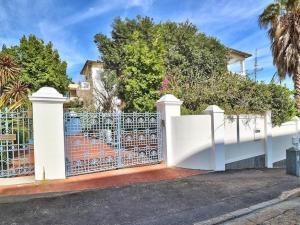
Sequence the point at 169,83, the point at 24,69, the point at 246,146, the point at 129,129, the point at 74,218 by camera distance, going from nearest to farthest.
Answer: the point at 74,218 < the point at 129,129 < the point at 246,146 < the point at 169,83 < the point at 24,69

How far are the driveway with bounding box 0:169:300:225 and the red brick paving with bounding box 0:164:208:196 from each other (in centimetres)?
61

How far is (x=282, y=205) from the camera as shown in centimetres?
562

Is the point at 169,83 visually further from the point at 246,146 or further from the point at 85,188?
the point at 85,188

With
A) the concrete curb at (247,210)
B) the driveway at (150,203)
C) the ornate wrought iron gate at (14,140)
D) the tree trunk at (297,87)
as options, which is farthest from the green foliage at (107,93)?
the concrete curb at (247,210)

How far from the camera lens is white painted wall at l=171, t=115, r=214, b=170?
939 cm

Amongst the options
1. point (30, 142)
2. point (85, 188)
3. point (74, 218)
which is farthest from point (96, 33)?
point (74, 218)

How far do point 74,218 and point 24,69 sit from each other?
19.9m

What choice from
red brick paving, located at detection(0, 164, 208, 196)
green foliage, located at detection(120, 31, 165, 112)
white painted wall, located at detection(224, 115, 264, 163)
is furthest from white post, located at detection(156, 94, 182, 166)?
green foliage, located at detection(120, 31, 165, 112)

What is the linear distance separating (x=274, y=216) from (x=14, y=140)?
7.42m

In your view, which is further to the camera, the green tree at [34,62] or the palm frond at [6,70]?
the green tree at [34,62]

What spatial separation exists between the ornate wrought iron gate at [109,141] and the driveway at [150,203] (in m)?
2.19

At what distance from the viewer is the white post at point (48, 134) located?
752cm

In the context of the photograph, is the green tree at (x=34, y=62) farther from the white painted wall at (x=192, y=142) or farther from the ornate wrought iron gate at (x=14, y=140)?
the white painted wall at (x=192, y=142)

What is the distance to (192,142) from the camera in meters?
9.62
